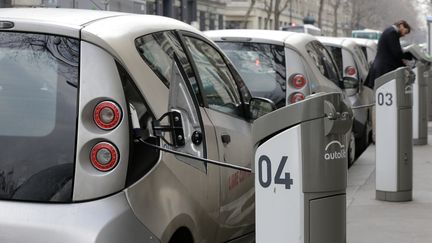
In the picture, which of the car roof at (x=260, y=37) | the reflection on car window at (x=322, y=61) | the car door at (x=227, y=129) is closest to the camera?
the car door at (x=227, y=129)

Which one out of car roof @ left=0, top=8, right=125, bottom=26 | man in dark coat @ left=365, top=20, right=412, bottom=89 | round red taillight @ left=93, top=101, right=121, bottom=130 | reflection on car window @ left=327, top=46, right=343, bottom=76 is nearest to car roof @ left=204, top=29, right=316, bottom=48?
man in dark coat @ left=365, top=20, right=412, bottom=89

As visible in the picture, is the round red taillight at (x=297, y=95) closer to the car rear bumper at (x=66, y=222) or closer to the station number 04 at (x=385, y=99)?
the station number 04 at (x=385, y=99)

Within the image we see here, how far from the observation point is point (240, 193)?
4613 millimetres

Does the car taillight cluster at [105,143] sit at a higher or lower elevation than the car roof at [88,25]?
lower

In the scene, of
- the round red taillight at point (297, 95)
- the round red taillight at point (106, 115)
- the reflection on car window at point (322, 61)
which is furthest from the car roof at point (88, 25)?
the reflection on car window at point (322, 61)

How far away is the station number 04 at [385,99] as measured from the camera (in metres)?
6.62

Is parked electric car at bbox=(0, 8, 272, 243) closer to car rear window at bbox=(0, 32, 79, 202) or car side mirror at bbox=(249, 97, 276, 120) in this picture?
car rear window at bbox=(0, 32, 79, 202)

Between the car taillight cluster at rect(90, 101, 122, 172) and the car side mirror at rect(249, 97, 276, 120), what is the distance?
81.3 inches

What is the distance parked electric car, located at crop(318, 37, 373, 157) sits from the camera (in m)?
11.0

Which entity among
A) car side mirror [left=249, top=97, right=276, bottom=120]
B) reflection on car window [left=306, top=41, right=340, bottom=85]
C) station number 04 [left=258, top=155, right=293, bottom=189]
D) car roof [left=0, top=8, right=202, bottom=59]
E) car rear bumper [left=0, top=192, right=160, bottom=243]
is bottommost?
car rear bumper [left=0, top=192, right=160, bottom=243]

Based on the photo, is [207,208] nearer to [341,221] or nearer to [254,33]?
[341,221]

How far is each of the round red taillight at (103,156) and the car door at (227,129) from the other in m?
1.17

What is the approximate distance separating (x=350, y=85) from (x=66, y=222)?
27.6 feet

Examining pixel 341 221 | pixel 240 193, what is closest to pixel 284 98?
pixel 240 193
